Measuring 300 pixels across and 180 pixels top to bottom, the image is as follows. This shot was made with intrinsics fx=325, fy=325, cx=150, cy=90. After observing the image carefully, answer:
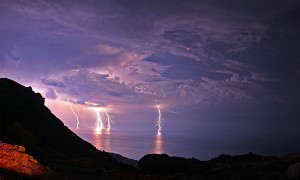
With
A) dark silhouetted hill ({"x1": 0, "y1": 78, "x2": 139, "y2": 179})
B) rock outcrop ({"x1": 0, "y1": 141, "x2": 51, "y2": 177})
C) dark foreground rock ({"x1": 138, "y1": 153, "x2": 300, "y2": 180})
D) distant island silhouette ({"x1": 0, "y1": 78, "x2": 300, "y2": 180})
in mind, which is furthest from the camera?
dark silhouetted hill ({"x1": 0, "y1": 78, "x2": 139, "y2": 179})

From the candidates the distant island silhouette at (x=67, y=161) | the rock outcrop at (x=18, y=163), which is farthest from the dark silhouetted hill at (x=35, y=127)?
the rock outcrop at (x=18, y=163)

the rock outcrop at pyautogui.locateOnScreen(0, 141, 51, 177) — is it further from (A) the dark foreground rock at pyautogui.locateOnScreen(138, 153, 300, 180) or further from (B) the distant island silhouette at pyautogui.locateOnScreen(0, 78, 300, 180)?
(A) the dark foreground rock at pyautogui.locateOnScreen(138, 153, 300, 180)

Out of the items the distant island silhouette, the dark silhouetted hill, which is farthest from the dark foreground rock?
the dark silhouetted hill

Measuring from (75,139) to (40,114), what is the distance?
1350 cm

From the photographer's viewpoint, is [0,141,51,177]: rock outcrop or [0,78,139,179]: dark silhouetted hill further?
[0,78,139,179]: dark silhouetted hill

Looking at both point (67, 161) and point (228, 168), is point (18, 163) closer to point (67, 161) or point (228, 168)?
point (67, 161)

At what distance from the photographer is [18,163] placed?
92.7 feet

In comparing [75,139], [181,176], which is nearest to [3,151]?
[181,176]

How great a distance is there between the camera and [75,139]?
8981 cm

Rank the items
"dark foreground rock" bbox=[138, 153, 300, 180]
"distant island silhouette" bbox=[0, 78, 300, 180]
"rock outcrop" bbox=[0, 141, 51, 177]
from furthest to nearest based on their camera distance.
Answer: "dark foreground rock" bbox=[138, 153, 300, 180] < "distant island silhouette" bbox=[0, 78, 300, 180] < "rock outcrop" bbox=[0, 141, 51, 177]

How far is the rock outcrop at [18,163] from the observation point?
26425 millimetres

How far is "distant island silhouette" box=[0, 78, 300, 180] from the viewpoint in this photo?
30.8m

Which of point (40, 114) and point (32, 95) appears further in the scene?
point (32, 95)

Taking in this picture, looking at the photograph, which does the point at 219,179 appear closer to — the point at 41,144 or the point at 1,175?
the point at 1,175
